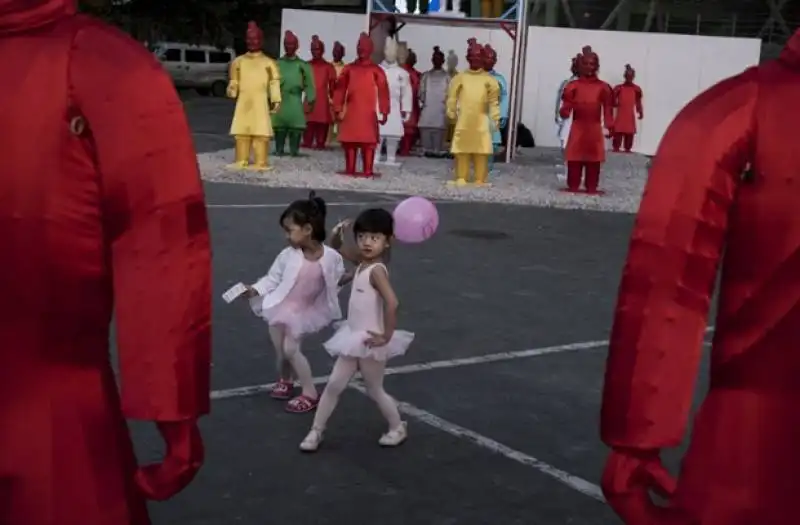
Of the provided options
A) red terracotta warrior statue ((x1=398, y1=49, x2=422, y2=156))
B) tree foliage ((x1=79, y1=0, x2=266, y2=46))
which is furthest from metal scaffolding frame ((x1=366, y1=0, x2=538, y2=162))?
tree foliage ((x1=79, y1=0, x2=266, y2=46))

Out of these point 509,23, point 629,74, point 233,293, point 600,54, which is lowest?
point 233,293

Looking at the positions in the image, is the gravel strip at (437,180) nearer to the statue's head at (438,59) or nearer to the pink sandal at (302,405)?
the statue's head at (438,59)

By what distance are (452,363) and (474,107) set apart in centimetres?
815

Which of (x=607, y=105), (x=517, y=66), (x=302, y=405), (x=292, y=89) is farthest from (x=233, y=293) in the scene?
(x=517, y=66)

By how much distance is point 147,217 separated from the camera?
2.22 meters

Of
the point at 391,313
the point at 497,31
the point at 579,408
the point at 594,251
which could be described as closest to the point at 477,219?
the point at 594,251

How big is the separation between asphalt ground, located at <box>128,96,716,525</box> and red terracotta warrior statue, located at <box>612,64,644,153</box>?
11256mm

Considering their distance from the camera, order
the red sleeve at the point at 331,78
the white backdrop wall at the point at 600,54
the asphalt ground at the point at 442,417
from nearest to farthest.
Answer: the asphalt ground at the point at 442,417
the red sleeve at the point at 331,78
the white backdrop wall at the point at 600,54

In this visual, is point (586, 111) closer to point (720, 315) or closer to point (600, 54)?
point (600, 54)

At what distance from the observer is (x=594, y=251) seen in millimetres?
10547

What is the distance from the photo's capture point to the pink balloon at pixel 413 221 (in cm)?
516

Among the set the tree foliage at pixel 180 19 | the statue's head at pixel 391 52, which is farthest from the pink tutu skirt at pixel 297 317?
the tree foliage at pixel 180 19

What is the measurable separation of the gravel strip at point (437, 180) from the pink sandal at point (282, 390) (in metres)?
7.41

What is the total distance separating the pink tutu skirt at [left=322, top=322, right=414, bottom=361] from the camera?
16.0 feet
